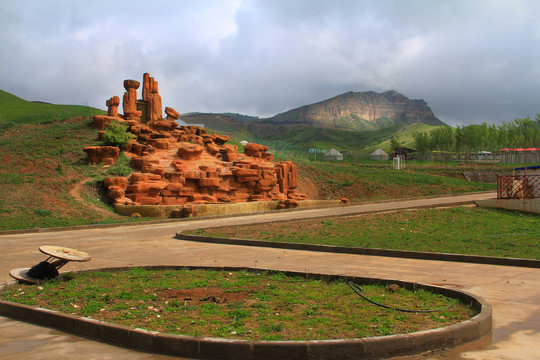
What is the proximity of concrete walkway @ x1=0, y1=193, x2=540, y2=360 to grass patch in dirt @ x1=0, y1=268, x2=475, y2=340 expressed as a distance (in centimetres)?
57

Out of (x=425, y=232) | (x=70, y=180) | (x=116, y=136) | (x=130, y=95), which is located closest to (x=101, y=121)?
(x=130, y=95)

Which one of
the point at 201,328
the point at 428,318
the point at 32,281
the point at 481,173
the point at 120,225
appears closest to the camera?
the point at 201,328

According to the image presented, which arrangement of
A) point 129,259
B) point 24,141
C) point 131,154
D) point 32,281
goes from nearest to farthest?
point 32,281 → point 129,259 → point 131,154 → point 24,141

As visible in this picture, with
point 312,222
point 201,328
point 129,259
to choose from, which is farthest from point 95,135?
point 201,328

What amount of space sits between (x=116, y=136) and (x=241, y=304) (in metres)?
30.5

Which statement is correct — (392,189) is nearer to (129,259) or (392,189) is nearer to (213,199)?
(213,199)

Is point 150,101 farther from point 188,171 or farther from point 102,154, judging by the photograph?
point 188,171

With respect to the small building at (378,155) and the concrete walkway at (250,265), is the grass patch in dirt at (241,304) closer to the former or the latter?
the concrete walkway at (250,265)

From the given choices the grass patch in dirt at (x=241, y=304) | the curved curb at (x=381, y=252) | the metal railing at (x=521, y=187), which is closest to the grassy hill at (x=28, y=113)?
the curved curb at (x=381, y=252)

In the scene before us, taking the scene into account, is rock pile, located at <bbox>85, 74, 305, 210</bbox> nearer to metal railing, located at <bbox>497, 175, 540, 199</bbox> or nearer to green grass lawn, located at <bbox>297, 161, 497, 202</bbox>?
green grass lawn, located at <bbox>297, 161, 497, 202</bbox>

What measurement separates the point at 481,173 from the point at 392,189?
1780cm

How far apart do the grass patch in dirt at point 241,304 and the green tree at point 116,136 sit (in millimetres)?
27094

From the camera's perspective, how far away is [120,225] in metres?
23.1

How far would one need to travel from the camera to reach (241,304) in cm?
680
